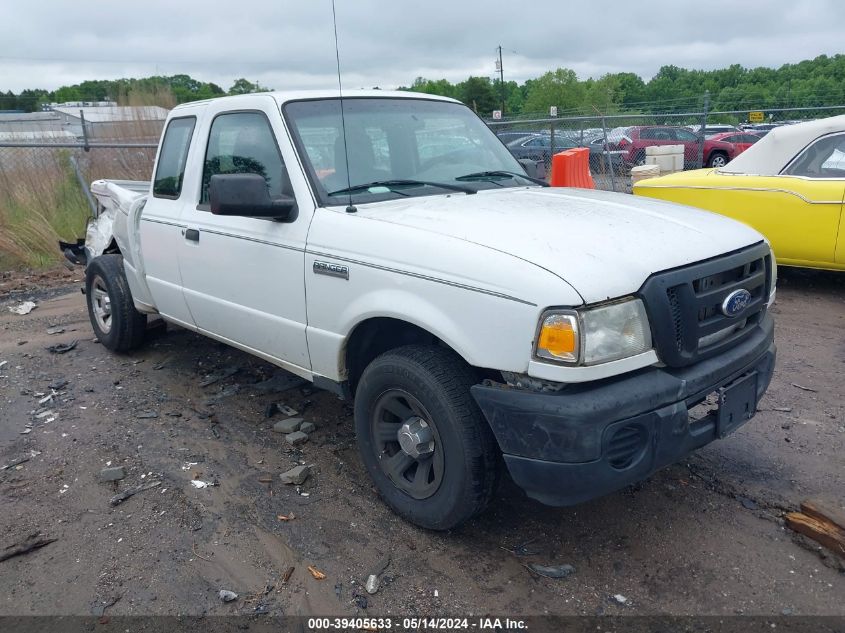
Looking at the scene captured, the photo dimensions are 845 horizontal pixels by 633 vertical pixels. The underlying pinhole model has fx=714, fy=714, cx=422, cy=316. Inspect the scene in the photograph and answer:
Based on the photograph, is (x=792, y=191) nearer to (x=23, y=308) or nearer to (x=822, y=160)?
(x=822, y=160)

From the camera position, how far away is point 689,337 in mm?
2812

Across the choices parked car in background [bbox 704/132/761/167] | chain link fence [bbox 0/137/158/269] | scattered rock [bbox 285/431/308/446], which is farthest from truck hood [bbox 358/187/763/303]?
parked car in background [bbox 704/132/761/167]

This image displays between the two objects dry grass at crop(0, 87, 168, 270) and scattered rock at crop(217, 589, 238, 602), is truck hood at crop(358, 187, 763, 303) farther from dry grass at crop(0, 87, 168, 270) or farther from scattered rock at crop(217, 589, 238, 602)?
dry grass at crop(0, 87, 168, 270)

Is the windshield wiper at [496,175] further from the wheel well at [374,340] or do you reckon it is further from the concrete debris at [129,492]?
the concrete debris at [129,492]

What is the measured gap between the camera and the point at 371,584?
3.01m

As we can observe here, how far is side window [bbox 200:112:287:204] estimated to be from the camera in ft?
12.8

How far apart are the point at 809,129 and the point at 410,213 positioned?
208 inches

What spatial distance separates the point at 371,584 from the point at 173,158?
3295 mm

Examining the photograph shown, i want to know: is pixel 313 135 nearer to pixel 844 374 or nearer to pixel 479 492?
pixel 479 492

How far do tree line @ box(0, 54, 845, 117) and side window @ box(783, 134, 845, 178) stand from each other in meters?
12.9

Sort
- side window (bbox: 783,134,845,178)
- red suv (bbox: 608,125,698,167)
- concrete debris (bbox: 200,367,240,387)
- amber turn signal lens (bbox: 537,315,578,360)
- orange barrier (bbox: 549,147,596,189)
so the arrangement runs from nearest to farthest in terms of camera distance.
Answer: amber turn signal lens (bbox: 537,315,578,360) < concrete debris (bbox: 200,367,240,387) < side window (bbox: 783,134,845,178) < orange barrier (bbox: 549,147,596,189) < red suv (bbox: 608,125,698,167)

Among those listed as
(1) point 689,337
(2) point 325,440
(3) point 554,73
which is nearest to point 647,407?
(1) point 689,337

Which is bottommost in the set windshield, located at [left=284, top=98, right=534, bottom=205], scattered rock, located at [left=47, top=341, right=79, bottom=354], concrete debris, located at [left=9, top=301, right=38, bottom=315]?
Result: scattered rock, located at [left=47, top=341, right=79, bottom=354]

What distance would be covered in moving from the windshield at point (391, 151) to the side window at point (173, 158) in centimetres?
120
